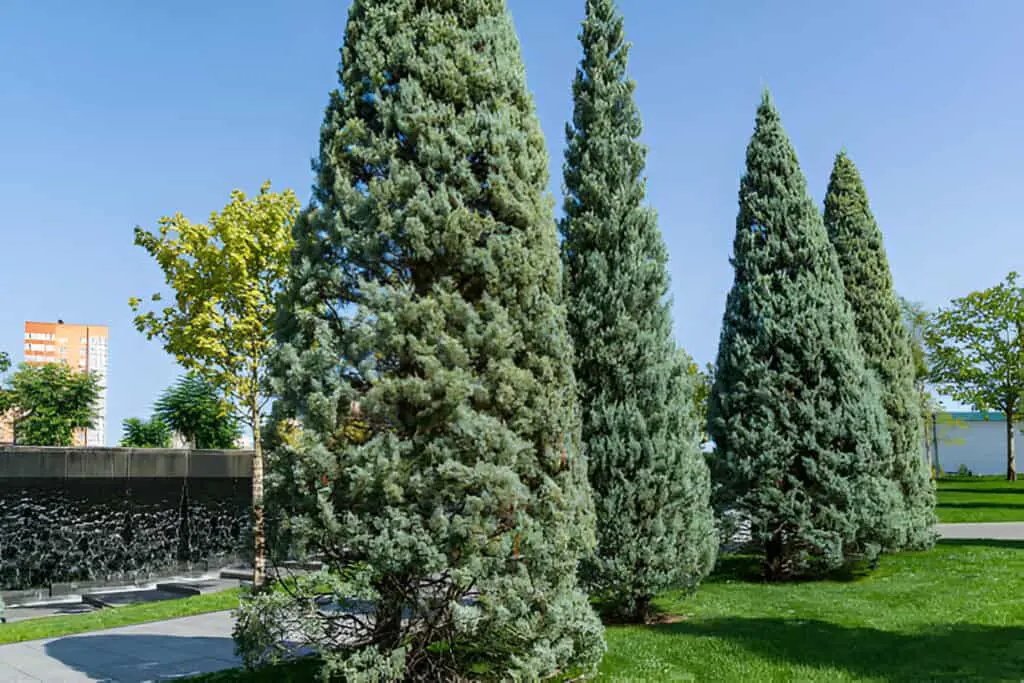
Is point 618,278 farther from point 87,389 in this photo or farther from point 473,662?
point 87,389

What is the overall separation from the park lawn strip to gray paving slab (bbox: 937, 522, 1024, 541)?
1466cm

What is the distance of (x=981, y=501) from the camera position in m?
27.3

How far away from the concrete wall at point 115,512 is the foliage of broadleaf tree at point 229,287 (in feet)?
12.6

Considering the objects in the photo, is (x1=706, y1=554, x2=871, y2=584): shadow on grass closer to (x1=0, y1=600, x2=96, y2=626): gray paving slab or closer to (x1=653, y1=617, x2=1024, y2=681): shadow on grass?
(x1=653, y1=617, x2=1024, y2=681): shadow on grass

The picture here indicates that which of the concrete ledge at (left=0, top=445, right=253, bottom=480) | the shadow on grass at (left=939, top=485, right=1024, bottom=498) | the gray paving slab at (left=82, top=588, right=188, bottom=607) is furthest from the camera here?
the shadow on grass at (left=939, top=485, right=1024, bottom=498)

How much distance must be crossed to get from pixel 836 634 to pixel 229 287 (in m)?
10.1

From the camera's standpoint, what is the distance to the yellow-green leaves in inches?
500

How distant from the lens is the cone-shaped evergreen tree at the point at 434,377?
5.65 meters

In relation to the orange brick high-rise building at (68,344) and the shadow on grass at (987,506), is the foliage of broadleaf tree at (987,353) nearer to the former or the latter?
the shadow on grass at (987,506)

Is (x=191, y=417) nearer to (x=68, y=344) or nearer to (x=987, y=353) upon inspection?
(x=987, y=353)

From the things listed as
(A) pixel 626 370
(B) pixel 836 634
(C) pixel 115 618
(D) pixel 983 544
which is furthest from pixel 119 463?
(D) pixel 983 544

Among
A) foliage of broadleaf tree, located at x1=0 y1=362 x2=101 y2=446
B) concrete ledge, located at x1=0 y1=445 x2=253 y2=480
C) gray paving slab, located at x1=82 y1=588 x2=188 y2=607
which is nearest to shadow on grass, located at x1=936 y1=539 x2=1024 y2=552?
gray paving slab, located at x1=82 y1=588 x2=188 y2=607

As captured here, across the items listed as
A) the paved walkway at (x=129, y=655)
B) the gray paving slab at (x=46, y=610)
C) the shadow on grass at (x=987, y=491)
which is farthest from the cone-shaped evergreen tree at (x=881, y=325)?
the shadow on grass at (x=987, y=491)

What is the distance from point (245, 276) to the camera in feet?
41.7
